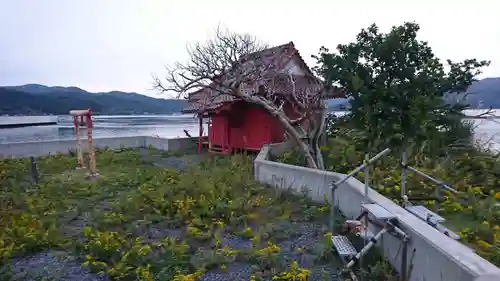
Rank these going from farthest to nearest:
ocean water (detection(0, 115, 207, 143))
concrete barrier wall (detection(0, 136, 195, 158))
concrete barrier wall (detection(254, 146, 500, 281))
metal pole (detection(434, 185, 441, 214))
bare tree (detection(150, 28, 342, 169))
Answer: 1. ocean water (detection(0, 115, 207, 143))
2. concrete barrier wall (detection(0, 136, 195, 158))
3. bare tree (detection(150, 28, 342, 169))
4. metal pole (detection(434, 185, 441, 214))
5. concrete barrier wall (detection(254, 146, 500, 281))

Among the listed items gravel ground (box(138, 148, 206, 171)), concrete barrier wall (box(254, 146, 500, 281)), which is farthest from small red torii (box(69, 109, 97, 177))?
concrete barrier wall (box(254, 146, 500, 281))

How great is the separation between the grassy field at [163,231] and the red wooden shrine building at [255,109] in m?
4.19

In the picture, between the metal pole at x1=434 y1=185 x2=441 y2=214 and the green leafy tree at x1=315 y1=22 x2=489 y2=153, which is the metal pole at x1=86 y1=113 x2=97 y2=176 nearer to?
the green leafy tree at x1=315 y1=22 x2=489 y2=153

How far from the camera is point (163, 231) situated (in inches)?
205

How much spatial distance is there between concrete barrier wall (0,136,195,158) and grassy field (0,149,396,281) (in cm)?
546

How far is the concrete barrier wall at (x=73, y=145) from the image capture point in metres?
13.2

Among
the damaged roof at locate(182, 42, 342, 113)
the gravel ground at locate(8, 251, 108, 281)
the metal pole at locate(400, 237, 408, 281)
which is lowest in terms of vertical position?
the gravel ground at locate(8, 251, 108, 281)

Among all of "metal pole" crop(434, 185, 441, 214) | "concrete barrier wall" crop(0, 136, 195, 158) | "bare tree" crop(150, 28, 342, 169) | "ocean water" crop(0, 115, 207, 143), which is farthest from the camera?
"ocean water" crop(0, 115, 207, 143)

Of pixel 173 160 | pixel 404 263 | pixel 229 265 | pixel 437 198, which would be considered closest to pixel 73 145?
pixel 173 160

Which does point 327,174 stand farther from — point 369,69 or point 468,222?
point 369,69

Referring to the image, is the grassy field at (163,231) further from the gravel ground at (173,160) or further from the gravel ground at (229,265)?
the gravel ground at (173,160)

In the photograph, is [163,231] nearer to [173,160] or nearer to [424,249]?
[424,249]

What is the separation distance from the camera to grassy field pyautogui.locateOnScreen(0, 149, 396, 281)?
12.7ft

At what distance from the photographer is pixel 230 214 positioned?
5.67m
